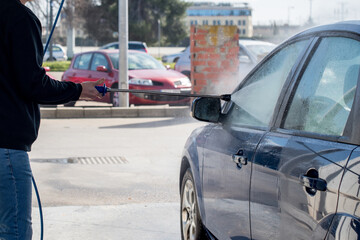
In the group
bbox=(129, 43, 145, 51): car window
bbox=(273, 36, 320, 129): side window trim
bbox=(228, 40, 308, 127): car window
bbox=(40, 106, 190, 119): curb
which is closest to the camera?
bbox=(273, 36, 320, 129): side window trim

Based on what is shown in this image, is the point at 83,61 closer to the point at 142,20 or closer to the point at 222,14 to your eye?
the point at 142,20

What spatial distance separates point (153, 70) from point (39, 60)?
45.6 ft

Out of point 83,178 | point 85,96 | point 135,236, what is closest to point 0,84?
point 85,96

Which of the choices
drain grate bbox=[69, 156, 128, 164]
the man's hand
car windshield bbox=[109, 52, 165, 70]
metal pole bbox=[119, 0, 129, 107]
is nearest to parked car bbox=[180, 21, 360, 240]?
the man's hand

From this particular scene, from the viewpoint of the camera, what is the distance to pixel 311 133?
2.85 meters

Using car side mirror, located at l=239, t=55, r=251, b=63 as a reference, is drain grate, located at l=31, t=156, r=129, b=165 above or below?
below

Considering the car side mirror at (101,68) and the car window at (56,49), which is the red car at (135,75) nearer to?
the car side mirror at (101,68)

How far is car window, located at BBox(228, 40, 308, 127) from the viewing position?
11.2 ft

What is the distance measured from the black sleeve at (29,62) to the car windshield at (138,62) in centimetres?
1373

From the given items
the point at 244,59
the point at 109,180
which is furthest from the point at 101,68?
the point at 109,180

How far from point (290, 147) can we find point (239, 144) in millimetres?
716

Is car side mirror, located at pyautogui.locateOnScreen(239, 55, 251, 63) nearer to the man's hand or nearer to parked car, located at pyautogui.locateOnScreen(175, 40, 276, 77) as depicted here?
parked car, located at pyautogui.locateOnScreen(175, 40, 276, 77)

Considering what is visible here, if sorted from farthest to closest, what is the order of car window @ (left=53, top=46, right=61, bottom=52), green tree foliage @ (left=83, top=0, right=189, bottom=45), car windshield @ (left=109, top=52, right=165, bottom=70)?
1. green tree foliage @ (left=83, top=0, right=189, bottom=45)
2. car window @ (left=53, top=46, right=61, bottom=52)
3. car windshield @ (left=109, top=52, right=165, bottom=70)

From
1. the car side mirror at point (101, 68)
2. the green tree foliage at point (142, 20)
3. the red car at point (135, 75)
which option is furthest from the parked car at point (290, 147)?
the green tree foliage at point (142, 20)
